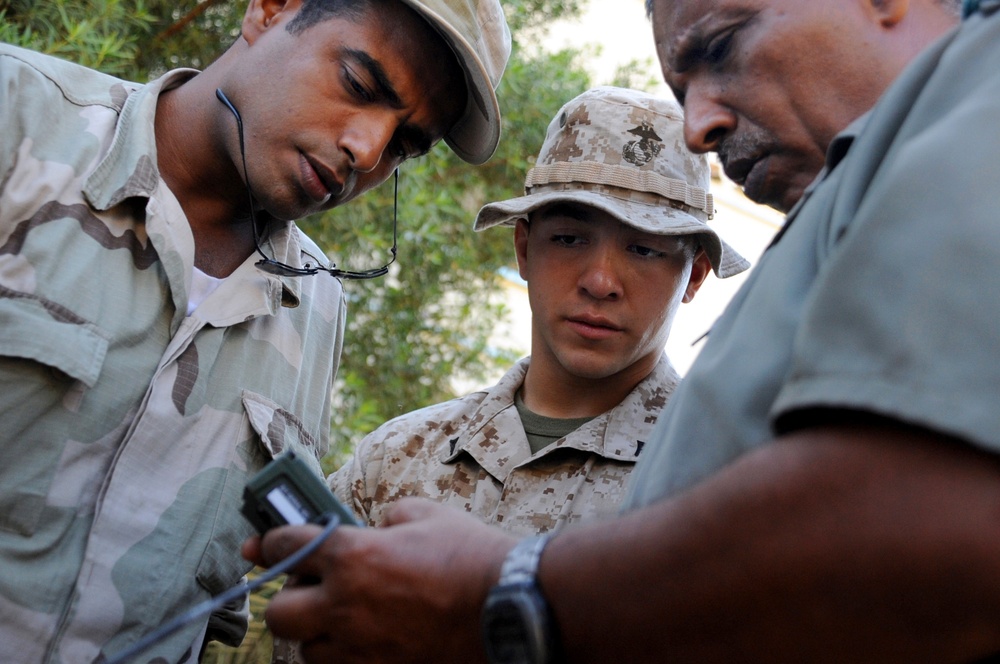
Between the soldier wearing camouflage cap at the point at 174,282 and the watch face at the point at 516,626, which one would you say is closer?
the watch face at the point at 516,626

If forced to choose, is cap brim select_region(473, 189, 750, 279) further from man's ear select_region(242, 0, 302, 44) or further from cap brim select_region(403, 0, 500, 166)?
man's ear select_region(242, 0, 302, 44)

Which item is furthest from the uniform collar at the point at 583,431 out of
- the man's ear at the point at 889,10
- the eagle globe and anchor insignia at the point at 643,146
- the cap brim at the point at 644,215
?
the man's ear at the point at 889,10

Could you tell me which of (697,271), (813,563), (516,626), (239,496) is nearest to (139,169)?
(239,496)

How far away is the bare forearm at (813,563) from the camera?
0.88m

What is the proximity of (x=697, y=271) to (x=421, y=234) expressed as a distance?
2651 millimetres

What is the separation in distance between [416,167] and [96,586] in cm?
338

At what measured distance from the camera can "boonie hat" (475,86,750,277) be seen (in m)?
2.85

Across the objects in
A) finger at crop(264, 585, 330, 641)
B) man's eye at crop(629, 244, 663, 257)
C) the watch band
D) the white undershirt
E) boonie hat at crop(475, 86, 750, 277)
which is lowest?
man's eye at crop(629, 244, 663, 257)

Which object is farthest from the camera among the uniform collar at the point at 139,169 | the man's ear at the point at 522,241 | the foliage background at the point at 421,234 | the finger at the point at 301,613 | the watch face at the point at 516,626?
the foliage background at the point at 421,234

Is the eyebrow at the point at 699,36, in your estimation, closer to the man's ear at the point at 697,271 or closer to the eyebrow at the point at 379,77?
the eyebrow at the point at 379,77

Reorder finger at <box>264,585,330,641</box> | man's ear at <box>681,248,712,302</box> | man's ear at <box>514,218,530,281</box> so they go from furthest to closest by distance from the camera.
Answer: man's ear at <box>514,218,530,281</box>
man's ear at <box>681,248,712,302</box>
finger at <box>264,585,330,641</box>

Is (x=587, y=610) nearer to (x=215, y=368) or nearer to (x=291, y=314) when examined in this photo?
(x=215, y=368)

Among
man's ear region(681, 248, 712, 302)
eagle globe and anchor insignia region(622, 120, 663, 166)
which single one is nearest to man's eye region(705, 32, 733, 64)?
eagle globe and anchor insignia region(622, 120, 663, 166)

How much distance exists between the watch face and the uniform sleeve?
1.09 feet
